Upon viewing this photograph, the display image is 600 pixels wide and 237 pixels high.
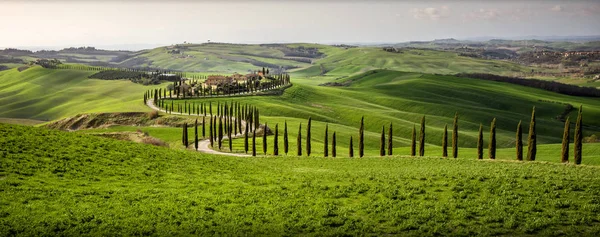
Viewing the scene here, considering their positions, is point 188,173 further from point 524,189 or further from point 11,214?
point 524,189

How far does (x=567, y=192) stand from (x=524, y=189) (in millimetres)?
3247

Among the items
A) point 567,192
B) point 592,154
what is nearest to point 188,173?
point 567,192

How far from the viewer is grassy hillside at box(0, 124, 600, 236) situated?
30.5 metres

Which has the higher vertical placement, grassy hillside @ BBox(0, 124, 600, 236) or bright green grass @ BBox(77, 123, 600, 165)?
grassy hillside @ BBox(0, 124, 600, 236)

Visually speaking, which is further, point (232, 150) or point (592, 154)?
point (232, 150)

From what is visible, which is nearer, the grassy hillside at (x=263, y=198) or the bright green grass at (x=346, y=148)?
the grassy hillside at (x=263, y=198)

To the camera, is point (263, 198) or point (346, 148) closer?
point (263, 198)

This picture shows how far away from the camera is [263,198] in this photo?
126 ft

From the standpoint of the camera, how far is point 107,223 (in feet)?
102

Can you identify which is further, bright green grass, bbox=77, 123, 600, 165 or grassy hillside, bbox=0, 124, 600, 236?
bright green grass, bbox=77, 123, 600, 165

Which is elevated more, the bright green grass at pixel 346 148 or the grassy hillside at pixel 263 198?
the grassy hillside at pixel 263 198

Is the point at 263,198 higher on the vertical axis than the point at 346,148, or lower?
higher

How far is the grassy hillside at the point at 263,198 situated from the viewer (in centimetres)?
3055

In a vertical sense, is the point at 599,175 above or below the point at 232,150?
above
